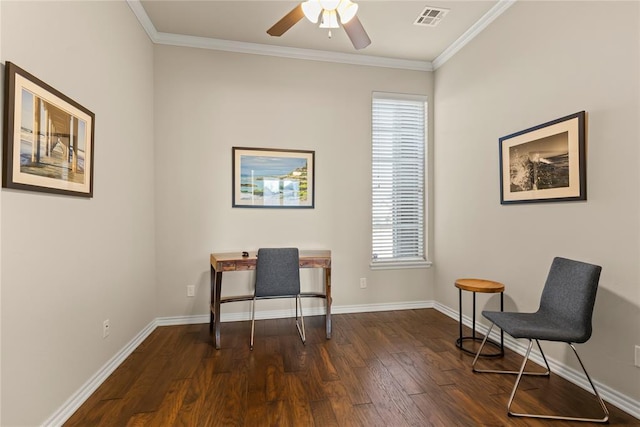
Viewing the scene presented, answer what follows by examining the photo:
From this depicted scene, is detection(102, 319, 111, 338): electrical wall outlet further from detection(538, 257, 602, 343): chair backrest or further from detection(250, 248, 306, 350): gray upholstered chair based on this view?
→ detection(538, 257, 602, 343): chair backrest

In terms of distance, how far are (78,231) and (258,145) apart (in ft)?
6.64

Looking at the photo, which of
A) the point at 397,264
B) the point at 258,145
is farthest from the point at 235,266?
the point at 397,264

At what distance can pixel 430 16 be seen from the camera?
3.09 meters

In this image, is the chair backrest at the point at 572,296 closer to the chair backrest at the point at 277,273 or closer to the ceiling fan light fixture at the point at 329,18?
the chair backrest at the point at 277,273

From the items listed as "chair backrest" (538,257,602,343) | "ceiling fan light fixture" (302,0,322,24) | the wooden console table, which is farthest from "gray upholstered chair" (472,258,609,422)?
"ceiling fan light fixture" (302,0,322,24)

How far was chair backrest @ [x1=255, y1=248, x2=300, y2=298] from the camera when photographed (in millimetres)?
2959

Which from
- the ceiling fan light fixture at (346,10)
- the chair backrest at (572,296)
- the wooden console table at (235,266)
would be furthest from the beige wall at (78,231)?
the chair backrest at (572,296)

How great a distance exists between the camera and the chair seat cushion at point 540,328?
189 centimetres

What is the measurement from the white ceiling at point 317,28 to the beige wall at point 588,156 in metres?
0.30

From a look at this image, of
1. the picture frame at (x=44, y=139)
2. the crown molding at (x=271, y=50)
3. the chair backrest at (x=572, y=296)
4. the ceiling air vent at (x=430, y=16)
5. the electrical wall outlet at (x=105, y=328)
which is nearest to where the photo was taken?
the picture frame at (x=44, y=139)

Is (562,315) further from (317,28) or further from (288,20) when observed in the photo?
(317,28)

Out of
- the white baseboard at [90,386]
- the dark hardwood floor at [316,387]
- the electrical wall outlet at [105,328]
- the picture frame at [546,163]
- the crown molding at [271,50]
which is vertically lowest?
the dark hardwood floor at [316,387]

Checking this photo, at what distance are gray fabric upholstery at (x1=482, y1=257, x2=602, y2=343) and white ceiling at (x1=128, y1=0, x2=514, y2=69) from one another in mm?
2374

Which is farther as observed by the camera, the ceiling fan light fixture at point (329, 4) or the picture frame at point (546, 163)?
the picture frame at point (546, 163)
